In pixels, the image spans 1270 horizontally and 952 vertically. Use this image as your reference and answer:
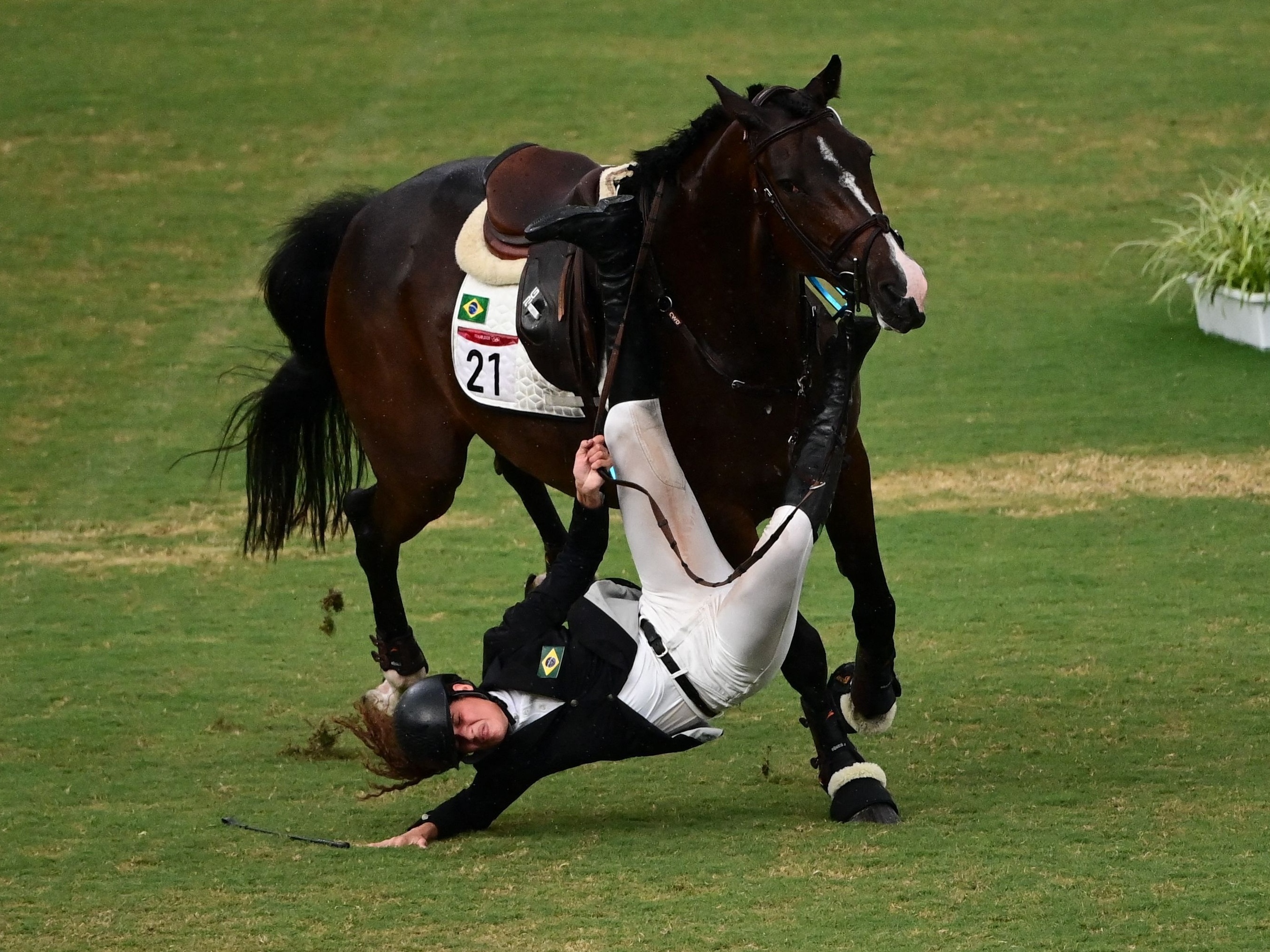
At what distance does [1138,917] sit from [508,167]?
2933 millimetres

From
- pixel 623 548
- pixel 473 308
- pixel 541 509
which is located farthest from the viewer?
pixel 623 548

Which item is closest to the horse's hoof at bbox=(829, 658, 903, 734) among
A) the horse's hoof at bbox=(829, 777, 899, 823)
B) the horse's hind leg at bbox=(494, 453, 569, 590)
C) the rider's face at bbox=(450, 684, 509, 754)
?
the horse's hoof at bbox=(829, 777, 899, 823)

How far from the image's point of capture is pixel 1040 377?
9.40 m

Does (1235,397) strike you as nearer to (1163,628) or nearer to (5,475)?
(1163,628)

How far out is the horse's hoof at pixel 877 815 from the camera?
4.48 meters

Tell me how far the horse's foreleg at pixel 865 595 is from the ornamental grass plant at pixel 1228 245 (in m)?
5.26

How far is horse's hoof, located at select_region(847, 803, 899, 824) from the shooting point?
4477 mm

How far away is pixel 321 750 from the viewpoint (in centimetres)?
562

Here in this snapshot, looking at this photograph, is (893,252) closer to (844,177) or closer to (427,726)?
(844,177)

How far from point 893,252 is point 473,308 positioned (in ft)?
5.62

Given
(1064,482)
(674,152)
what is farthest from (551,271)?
(1064,482)

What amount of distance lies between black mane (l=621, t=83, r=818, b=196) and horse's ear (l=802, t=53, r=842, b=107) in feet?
0.19

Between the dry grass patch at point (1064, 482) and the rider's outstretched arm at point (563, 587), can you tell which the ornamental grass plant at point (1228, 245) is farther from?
the rider's outstretched arm at point (563, 587)

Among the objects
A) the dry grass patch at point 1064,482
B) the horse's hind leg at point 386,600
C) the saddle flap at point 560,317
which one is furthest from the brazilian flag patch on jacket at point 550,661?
the dry grass patch at point 1064,482
